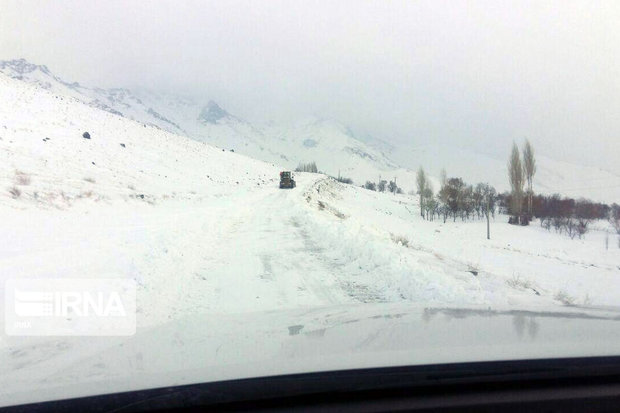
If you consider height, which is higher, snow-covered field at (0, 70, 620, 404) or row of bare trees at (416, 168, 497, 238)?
row of bare trees at (416, 168, 497, 238)

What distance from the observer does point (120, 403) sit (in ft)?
7.63

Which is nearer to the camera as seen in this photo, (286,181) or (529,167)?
(286,181)

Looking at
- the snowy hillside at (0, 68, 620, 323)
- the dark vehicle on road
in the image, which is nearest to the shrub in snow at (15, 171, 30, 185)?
the snowy hillside at (0, 68, 620, 323)

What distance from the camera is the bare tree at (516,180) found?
235 ft

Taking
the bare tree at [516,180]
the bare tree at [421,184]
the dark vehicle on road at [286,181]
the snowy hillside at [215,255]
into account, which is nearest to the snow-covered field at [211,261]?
the snowy hillside at [215,255]

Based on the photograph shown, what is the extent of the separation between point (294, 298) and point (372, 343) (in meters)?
5.06

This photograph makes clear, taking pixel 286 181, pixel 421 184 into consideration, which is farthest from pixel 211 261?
pixel 421 184

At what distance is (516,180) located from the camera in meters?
73.9

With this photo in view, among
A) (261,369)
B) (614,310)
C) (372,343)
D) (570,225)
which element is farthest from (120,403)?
(570,225)

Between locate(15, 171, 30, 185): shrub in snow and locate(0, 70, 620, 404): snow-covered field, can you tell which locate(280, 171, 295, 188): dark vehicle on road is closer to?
locate(0, 70, 620, 404): snow-covered field

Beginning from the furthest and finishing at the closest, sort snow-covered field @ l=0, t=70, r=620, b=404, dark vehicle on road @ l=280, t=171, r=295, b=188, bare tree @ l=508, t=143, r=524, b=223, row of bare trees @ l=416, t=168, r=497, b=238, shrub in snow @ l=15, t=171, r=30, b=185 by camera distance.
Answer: row of bare trees @ l=416, t=168, r=497, b=238, bare tree @ l=508, t=143, r=524, b=223, dark vehicle on road @ l=280, t=171, r=295, b=188, shrub in snow @ l=15, t=171, r=30, b=185, snow-covered field @ l=0, t=70, r=620, b=404

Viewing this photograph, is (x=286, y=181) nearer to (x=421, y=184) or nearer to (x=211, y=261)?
(x=421, y=184)

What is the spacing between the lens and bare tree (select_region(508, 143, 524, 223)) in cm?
7169

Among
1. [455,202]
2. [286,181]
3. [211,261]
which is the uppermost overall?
[286,181]
